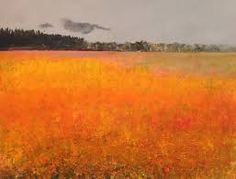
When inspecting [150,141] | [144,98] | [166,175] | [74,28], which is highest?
[74,28]

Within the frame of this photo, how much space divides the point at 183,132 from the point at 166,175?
19 cm

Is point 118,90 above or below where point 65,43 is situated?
below

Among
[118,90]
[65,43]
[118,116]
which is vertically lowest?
[118,116]

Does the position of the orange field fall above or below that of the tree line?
below

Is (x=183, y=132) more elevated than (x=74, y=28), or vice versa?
(x=74, y=28)

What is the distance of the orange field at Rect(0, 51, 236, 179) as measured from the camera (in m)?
2.14

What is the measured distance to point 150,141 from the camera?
216 centimetres

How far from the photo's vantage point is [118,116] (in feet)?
7.10

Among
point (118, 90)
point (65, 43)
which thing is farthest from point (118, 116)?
point (65, 43)

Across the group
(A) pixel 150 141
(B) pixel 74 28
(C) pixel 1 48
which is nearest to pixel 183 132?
(A) pixel 150 141

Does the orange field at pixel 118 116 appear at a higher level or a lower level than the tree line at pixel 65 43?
lower

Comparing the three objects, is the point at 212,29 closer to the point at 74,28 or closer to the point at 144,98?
the point at 144,98

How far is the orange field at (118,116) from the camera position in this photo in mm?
2137

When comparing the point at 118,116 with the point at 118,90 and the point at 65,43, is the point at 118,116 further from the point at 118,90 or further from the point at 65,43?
the point at 65,43
